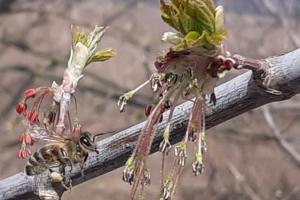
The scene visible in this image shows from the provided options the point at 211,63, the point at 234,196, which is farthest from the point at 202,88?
the point at 234,196

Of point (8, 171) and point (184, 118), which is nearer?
point (184, 118)

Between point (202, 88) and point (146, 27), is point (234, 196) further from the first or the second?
point (202, 88)

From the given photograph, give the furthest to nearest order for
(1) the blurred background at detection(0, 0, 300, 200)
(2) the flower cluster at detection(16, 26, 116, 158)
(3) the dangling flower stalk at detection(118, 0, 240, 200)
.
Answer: (1) the blurred background at detection(0, 0, 300, 200), (2) the flower cluster at detection(16, 26, 116, 158), (3) the dangling flower stalk at detection(118, 0, 240, 200)

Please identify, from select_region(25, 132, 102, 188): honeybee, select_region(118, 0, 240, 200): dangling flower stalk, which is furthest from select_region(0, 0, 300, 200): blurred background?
select_region(118, 0, 240, 200): dangling flower stalk

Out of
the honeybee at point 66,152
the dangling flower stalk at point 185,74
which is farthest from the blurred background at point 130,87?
the dangling flower stalk at point 185,74

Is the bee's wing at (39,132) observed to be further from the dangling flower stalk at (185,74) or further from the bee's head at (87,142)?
the dangling flower stalk at (185,74)

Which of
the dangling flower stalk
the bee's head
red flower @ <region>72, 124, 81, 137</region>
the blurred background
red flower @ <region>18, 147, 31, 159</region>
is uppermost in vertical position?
the dangling flower stalk

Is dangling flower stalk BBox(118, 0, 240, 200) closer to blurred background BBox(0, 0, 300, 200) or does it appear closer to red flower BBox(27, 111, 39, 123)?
red flower BBox(27, 111, 39, 123)
